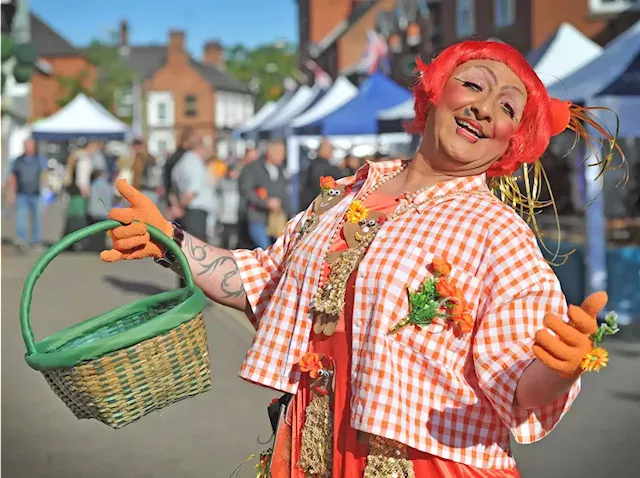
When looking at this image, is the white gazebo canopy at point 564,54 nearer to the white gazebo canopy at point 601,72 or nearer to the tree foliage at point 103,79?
the white gazebo canopy at point 601,72

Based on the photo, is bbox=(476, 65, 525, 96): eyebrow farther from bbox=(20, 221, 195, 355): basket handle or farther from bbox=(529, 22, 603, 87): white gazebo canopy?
bbox=(529, 22, 603, 87): white gazebo canopy

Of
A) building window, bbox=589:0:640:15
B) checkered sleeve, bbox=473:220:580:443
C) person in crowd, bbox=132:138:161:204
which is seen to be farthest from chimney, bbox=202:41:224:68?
checkered sleeve, bbox=473:220:580:443

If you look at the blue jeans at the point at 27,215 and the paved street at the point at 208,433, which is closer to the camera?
the paved street at the point at 208,433

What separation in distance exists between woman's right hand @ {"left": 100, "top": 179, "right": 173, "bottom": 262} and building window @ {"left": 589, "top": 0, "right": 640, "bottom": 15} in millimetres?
17882

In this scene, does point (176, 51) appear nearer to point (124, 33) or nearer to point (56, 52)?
point (124, 33)

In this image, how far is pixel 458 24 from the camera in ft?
92.3

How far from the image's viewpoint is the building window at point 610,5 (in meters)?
19.2

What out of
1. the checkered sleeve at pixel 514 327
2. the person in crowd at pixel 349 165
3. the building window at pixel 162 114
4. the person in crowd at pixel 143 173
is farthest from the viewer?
the building window at pixel 162 114

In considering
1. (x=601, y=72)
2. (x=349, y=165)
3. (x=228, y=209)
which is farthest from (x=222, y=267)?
(x=228, y=209)

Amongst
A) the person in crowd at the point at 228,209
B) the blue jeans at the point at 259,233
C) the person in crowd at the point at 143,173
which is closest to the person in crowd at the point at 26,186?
the person in crowd at the point at 143,173

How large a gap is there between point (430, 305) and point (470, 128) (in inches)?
20.2

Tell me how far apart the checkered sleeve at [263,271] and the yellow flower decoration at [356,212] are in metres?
0.27

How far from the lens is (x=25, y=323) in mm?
2619

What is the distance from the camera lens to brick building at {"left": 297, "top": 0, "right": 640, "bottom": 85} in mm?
19625
